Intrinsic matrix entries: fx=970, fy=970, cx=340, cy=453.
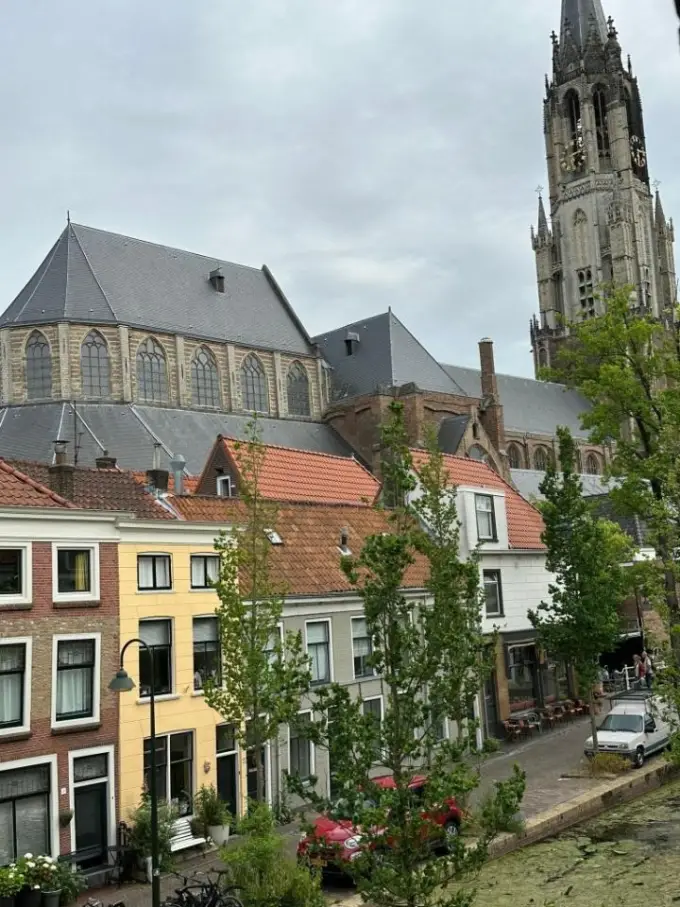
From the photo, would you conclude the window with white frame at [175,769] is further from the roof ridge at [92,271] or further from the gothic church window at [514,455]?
the gothic church window at [514,455]

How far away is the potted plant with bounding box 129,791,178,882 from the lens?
53.4ft

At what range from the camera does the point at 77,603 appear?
17.2m

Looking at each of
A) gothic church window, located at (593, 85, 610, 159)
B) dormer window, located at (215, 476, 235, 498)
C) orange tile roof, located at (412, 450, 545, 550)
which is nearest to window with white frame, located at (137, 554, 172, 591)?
dormer window, located at (215, 476, 235, 498)

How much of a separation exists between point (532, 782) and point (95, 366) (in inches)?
1347

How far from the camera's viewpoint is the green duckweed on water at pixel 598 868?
14711 mm

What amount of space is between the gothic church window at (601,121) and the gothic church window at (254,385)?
5736cm

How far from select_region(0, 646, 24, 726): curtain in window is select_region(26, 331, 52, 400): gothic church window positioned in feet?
110

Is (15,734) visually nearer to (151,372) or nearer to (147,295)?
(151,372)

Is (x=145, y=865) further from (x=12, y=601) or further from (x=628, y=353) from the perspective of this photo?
(x=628, y=353)

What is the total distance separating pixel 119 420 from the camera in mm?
47594

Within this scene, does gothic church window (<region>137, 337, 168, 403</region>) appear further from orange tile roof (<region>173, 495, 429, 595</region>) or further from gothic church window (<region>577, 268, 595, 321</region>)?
gothic church window (<region>577, 268, 595, 321</region>)

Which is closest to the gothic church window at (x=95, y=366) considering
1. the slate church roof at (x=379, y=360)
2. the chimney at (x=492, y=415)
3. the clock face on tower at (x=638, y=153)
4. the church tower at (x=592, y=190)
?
the slate church roof at (x=379, y=360)

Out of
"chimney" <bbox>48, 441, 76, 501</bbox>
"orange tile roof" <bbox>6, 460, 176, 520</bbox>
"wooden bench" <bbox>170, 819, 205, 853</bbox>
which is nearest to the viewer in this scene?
"wooden bench" <bbox>170, 819, 205, 853</bbox>

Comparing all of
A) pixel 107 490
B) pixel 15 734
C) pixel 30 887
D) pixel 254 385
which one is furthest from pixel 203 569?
pixel 254 385
